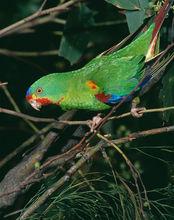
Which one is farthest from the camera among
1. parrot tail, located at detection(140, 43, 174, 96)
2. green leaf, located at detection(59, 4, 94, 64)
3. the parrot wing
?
green leaf, located at detection(59, 4, 94, 64)

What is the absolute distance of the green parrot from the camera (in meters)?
3.89

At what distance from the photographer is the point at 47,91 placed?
3992 millimetres

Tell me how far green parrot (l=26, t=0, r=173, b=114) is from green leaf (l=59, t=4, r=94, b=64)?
445 millimetres

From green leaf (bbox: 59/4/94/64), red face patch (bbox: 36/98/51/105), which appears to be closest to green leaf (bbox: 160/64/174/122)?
red face patch (bbox: 36/98/51/105)

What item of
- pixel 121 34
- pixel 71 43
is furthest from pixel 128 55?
pixel 121 34

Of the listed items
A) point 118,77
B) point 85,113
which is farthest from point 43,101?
point 118,77

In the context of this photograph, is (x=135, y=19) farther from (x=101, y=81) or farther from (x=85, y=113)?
→ (x=85, y=113)

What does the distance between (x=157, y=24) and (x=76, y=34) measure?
1.04 m

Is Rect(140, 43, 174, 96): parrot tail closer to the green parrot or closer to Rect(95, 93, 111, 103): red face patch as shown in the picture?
the green parrot

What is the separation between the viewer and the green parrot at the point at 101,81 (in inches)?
153

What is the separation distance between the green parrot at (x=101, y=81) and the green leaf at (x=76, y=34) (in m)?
0.44

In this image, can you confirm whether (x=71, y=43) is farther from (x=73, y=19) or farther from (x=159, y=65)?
(x=159, y=65)

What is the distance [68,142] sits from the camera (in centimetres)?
401

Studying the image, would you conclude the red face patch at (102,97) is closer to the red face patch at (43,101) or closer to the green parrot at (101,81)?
the green parrot at (101,81)
